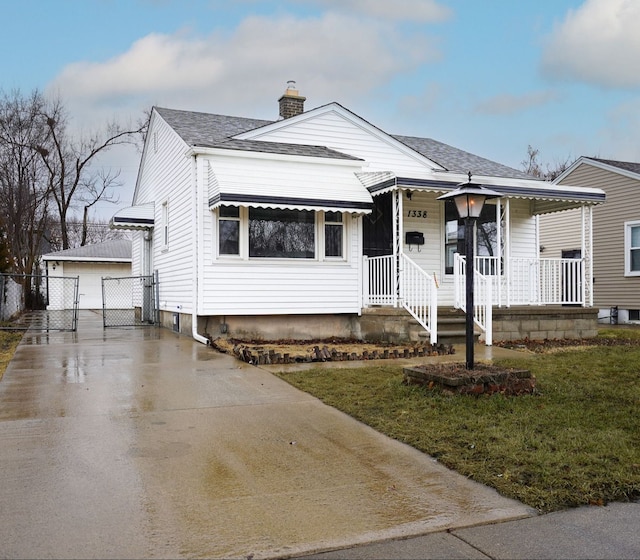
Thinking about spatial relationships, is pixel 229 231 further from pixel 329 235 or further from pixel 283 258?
pixel 329 235

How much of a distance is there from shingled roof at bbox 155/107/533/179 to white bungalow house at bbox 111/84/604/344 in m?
0.08

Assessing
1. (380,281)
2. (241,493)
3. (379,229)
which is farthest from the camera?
(379,229)

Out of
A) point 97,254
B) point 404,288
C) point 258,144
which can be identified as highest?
point 258,144

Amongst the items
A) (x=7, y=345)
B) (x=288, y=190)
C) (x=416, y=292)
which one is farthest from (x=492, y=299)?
(x=7, y=345)

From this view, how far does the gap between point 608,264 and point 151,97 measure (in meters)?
28.1

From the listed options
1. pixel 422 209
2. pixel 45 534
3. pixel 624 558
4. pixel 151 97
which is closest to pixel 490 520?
pixel 624 558

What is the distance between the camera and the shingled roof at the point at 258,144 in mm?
12461

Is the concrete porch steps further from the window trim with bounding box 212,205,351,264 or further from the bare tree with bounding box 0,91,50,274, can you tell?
the bare tree with bounding box 0,91,50,274

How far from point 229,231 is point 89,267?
19810 mm

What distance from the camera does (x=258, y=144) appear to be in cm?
1276

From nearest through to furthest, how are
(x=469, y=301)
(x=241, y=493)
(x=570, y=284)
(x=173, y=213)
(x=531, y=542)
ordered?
(x=531, y=542)
(x=241, y=493)
(x=469, y=301)
(x=570, y=284)
(x=173, y=213)

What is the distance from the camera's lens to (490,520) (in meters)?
3.46

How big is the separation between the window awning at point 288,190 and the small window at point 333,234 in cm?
74

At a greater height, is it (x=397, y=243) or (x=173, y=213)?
(x=173, y=213)
